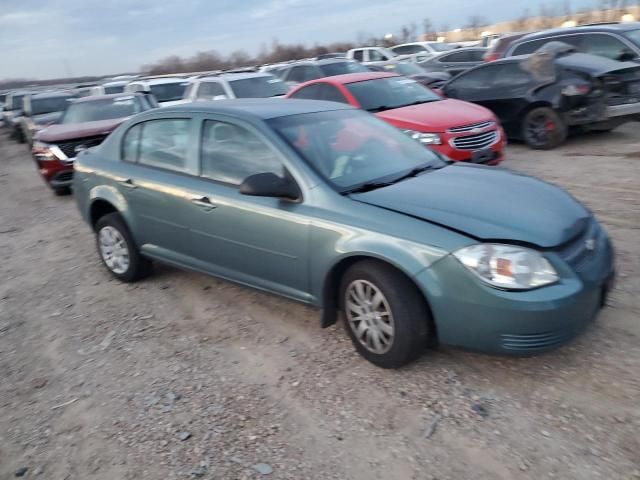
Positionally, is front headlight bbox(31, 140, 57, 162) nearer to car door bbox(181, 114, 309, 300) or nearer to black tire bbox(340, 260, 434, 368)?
car door bbox(181, 114, 309, 300)

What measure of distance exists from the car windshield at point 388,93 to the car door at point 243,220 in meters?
4.62

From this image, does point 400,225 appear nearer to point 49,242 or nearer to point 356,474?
point 356,474

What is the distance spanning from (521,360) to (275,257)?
1735 millimetres

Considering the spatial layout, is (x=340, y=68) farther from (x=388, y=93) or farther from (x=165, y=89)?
(x=388, y=93)

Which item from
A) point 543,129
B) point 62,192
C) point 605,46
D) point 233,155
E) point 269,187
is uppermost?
point 605,46

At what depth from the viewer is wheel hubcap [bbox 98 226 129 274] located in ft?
17.7

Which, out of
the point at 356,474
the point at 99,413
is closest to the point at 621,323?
the point at 356,474

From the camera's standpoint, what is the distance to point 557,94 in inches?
365

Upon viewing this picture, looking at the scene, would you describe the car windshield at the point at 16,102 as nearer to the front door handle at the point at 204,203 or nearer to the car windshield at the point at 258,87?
Result: the car windshield at the point at 258,87

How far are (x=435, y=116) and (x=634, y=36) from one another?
552 cm

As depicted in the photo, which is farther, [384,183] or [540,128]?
[540,128]

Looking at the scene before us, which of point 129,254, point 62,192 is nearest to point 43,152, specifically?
point 62,192

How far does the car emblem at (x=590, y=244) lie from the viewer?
11.5ft

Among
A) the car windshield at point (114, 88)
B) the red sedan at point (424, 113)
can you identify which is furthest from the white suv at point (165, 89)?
the red sedan at point (424, 113)
